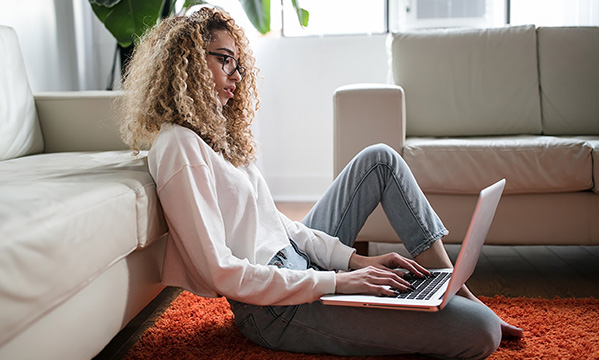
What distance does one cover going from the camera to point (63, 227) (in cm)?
86

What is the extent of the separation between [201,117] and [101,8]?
1812 millimetres

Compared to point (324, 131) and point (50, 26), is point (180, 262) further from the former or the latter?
point (324, 131)

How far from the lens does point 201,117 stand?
120 cm

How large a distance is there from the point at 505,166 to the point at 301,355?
977 millimetres

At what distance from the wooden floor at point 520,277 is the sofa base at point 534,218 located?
12cm

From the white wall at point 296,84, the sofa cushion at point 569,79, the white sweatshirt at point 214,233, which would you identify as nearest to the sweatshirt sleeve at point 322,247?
the white sweatshirt at point 214,233

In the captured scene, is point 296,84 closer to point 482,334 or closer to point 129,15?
point 129,15

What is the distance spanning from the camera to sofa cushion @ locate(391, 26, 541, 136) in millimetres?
2432

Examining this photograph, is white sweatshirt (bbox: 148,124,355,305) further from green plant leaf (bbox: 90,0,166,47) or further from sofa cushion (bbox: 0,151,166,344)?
green plant leaf (bbox: 90,0,166,47)

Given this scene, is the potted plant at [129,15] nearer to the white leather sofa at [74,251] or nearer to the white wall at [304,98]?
the white wall at [304,98]

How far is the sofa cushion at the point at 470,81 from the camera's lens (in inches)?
95.7

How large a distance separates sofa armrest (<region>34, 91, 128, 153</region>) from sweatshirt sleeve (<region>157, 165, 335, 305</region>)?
3.17 ft

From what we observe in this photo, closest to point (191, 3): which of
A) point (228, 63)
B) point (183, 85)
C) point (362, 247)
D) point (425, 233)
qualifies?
point (362, 247)

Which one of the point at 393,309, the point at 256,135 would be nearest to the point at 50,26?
the point at 256,135
